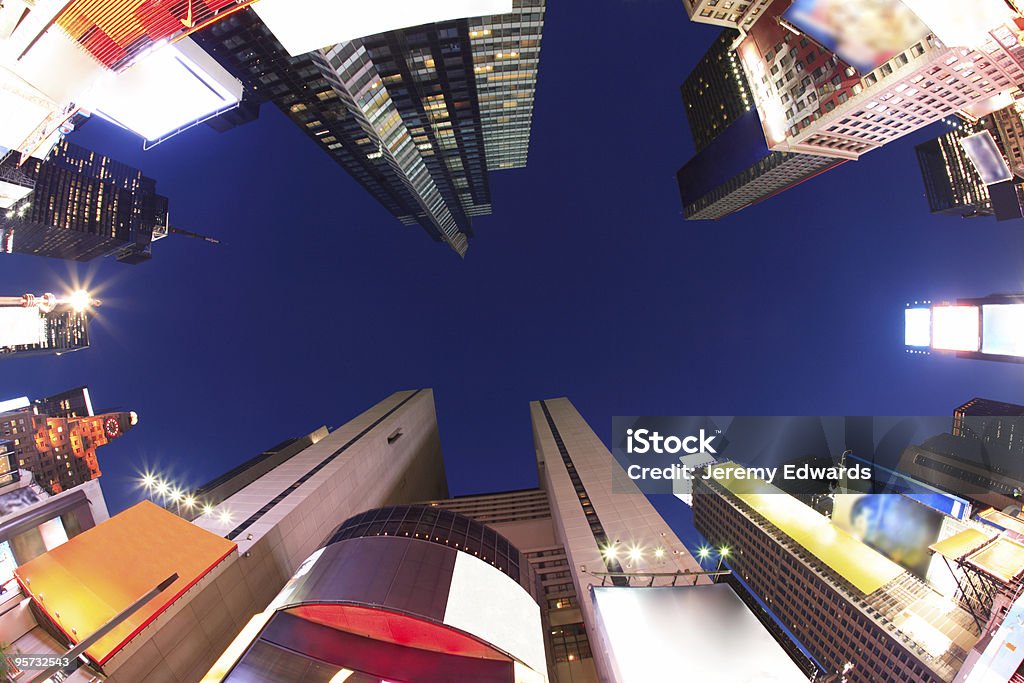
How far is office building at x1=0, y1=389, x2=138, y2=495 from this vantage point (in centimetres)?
6178

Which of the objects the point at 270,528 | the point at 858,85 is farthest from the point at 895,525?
the point at 270,528

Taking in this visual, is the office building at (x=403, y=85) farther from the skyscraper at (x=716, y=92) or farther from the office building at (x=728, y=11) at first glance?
the skyscraper at (x=716, y=92)

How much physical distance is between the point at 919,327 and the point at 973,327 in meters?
4.73

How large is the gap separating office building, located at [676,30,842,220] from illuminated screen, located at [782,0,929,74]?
145ft

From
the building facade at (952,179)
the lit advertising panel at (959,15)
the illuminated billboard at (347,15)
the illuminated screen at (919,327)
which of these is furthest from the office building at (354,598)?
the building facade at (952,179)

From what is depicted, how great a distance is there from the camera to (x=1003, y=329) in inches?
1168

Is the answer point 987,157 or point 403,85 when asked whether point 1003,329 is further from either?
point 403,85

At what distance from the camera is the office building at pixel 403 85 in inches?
1967

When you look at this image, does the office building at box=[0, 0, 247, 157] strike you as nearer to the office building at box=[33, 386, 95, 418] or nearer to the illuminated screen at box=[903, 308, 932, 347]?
the illuminated screen at box=[903, 308, 932, 347]

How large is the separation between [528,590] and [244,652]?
22347 millimetres

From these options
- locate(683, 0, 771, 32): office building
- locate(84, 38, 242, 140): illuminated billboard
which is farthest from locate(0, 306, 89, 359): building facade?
locate(683, 0, 771, 32): office building

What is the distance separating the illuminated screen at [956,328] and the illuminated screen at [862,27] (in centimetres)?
2376

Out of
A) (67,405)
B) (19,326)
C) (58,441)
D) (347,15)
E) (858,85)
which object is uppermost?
(858,85)

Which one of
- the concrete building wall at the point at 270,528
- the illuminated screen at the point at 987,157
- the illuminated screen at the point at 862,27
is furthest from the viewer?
the illuminated screen at the point at 987,157
